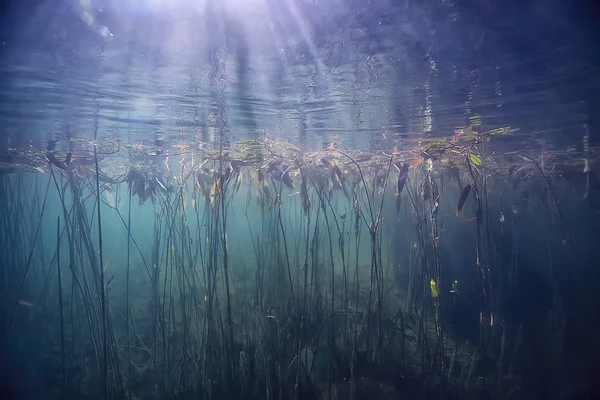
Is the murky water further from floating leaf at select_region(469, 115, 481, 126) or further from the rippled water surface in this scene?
floating leaf at select_region(469, 115, 481, 126)

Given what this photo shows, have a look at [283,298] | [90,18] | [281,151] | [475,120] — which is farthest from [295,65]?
[475,120]

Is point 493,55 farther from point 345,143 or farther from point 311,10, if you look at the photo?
point 345,143

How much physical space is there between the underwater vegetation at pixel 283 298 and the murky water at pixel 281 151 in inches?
3.4

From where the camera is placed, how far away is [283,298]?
26.2ft

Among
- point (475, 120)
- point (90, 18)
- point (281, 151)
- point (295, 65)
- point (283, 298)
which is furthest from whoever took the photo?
point (281, 151)

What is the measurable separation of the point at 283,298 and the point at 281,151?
232 inches

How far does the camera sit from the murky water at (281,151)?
17.4ft

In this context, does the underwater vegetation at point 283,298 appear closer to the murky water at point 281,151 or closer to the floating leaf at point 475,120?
the murky water at point 281,151

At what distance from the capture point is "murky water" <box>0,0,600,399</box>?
5.30 meters

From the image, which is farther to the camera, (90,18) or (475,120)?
(475,120)

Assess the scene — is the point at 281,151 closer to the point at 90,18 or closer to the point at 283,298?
the point at 283,298

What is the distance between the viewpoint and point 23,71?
6.73m

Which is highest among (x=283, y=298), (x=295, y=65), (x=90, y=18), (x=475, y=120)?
(x=90, y=18)

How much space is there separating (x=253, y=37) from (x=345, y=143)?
8.61 meters
